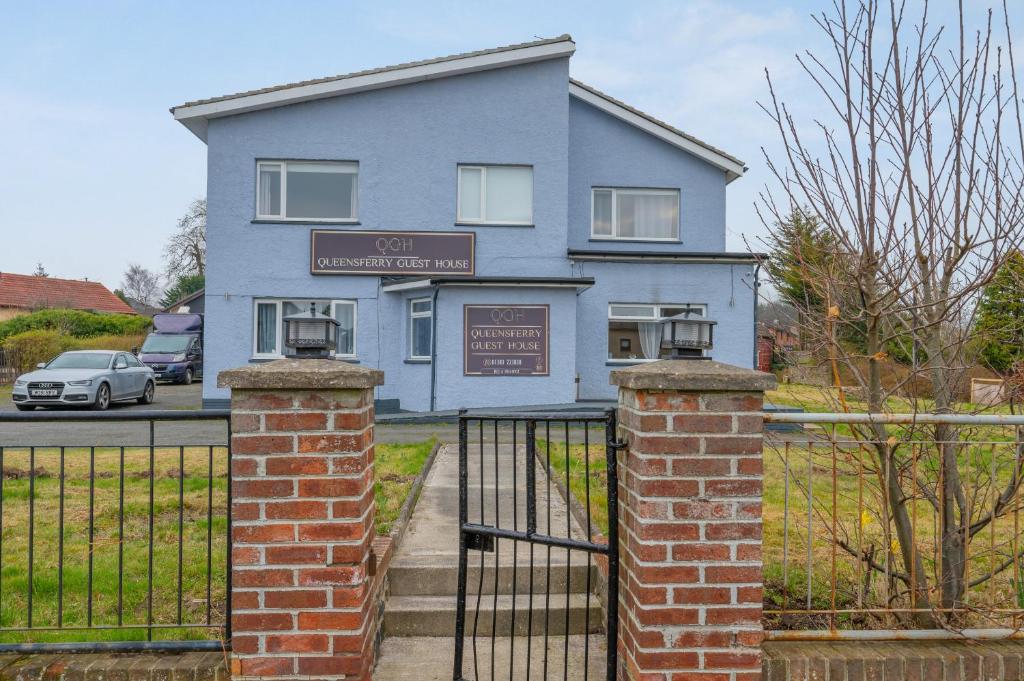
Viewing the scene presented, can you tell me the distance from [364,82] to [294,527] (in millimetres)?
12737

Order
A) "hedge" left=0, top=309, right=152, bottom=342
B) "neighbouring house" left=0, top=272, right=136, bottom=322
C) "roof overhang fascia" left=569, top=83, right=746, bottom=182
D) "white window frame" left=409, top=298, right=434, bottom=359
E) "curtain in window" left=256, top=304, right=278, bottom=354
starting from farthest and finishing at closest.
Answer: "neighbouring house" left=0, top=272, right=136, bottom=322 → "hedge" left=0, top=309, right=152, bottom=342 → "roof overhang fascia" left=569, top=83, right=746, bottom=182 → "curtain in window" left=256, top=304, right=278, bottom=354 → "white window frame" left=409, top=298, right=434, bottom=359

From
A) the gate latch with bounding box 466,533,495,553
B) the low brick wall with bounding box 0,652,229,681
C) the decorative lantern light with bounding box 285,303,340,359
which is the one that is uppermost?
the decorative lantern light with bounding box 285,303,340,359

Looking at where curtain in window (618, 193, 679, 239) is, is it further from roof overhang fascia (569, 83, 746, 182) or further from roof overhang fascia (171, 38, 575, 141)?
roof overhang fascia (171, 38, 575, 141)

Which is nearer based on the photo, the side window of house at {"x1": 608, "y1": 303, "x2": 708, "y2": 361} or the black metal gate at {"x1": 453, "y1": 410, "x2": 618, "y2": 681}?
the black metal gate at {"x1": 453, "y1": 410, "x2": 618, "y2": 681}

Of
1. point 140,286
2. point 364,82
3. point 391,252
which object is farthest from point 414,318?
point 140,286

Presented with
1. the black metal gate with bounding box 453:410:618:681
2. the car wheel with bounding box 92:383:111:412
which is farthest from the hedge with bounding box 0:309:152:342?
the black metal gate with bounding box 453:410:618:681

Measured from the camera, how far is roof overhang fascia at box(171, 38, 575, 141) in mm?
13484

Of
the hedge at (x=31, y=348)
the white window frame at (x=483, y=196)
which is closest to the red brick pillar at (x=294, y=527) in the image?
the white window frame at (x=483, y=196)

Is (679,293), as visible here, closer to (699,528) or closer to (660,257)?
(660,257)

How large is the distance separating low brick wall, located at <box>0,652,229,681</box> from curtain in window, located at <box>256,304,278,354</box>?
11541 millimetres

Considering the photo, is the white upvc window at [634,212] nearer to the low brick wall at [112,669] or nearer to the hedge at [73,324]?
the low brick wall at [112,669]

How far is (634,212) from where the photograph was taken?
51.5 ft

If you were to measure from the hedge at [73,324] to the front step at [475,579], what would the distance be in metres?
25.8

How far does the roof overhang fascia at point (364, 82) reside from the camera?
1348 cm
